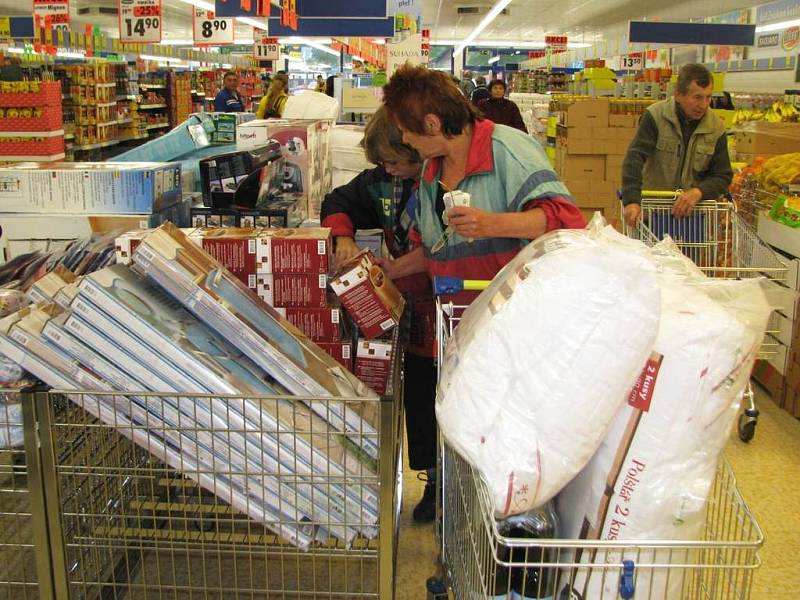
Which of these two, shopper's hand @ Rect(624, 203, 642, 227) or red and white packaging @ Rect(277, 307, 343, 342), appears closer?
red and white packaging @ Rect(277, 307, 343, 342)

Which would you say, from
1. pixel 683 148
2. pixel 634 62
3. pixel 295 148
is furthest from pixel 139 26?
pixel 634 62

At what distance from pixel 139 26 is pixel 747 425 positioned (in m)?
10.8

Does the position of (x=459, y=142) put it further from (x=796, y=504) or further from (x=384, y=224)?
Result: (x=796, y=504)

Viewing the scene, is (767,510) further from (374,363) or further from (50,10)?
(50,10)

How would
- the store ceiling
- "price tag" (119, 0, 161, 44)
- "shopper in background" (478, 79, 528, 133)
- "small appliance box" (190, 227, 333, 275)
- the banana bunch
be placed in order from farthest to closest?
the store ceiling → "price tag" (119, 0, 161, 44) → "shopper in background" (478, 79, 528, 133) → the banana bunch → "small appliance box" (190, 227, 333, 275)

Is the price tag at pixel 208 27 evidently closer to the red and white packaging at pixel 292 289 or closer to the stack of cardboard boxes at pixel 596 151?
the stack of cardboard boxes at pixel 596 151

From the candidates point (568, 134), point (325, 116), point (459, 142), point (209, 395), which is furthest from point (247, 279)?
point (568, 134)

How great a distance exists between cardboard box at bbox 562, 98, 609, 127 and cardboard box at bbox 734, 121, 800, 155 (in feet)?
5.61

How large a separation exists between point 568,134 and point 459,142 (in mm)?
6312

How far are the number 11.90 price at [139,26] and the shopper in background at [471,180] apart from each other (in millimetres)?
10812

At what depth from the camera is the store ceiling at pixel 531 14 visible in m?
21.7

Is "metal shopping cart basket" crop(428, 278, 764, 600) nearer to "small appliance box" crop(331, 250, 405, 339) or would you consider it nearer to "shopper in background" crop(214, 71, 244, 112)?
"small appliance box" crop(331, 250, 405, 339)

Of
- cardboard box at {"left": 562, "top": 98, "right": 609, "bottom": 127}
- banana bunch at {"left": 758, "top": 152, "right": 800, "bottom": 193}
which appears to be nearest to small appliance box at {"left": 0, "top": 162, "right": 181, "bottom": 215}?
banana bunch at {"left": 758, "top": 152, "right": 800, "bottom": 193}

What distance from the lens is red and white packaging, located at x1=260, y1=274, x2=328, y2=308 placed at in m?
2.16
